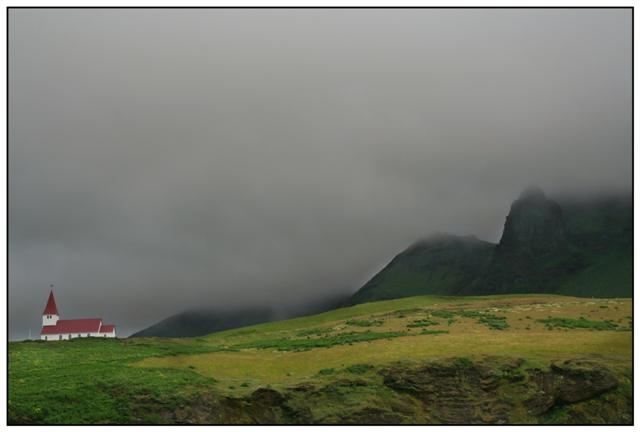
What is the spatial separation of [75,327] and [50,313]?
12.5 metres

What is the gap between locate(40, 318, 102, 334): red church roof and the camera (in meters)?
127

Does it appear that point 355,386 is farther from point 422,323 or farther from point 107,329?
point 107,329

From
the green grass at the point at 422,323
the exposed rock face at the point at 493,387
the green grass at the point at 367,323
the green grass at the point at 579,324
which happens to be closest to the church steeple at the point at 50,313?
the green grass at the point at 367,323

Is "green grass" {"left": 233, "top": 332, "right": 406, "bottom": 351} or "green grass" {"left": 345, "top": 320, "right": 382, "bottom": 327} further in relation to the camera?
"green grass" {"left": 345, "top": 320, "right": 382, "bottom": 327}

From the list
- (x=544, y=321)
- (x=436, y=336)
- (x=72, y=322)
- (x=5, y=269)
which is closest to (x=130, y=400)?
(x=5, y=269)

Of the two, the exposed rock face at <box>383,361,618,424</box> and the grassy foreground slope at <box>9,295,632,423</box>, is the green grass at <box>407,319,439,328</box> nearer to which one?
Answer: the grassy foreground slope at <box>9,295,632,423</box>

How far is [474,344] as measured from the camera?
5166 centimetres

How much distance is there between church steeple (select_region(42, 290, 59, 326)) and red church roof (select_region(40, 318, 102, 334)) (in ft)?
19.1

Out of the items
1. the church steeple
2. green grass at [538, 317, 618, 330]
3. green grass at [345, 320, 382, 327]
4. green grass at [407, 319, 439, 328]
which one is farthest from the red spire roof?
green grass at [538, 317, 618, 330]

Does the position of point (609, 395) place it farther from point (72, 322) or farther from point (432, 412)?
point (72, 322)

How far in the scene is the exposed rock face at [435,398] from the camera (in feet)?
118

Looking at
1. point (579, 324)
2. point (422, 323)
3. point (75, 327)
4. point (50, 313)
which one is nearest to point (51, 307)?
point (50, 313)

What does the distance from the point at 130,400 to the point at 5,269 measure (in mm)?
10520

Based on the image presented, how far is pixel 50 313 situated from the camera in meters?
136
